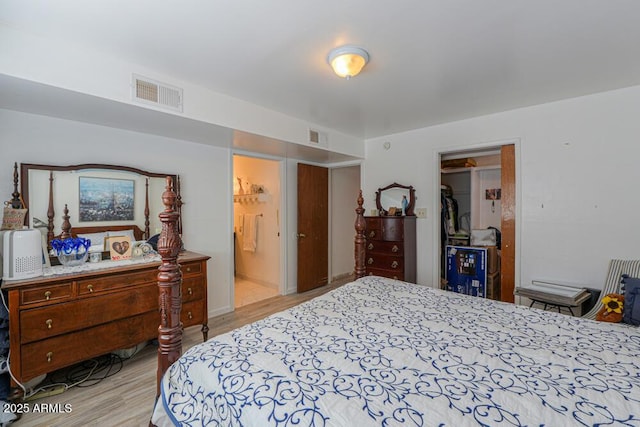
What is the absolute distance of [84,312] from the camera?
2.15 meters

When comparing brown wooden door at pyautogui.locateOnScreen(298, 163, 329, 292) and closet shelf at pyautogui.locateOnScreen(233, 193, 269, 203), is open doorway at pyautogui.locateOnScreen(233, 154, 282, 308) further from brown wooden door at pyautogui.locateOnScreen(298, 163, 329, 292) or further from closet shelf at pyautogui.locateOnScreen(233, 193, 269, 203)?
brown wooden door at pyautogui.locateOnScreen(298, 163, 329, 292)

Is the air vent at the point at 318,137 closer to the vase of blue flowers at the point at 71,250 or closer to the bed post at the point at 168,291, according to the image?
the bed post at the point at 168,291

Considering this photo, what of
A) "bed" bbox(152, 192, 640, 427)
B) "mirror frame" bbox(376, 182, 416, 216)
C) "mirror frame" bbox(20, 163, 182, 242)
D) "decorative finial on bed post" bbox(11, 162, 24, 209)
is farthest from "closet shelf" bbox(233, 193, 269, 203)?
"bed" bbox(152, 192, 640, 427)

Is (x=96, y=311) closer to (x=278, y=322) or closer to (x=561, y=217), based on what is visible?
(x=278, y=322)

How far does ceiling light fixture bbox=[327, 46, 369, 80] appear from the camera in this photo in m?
1.90

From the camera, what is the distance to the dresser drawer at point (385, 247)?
145 inches

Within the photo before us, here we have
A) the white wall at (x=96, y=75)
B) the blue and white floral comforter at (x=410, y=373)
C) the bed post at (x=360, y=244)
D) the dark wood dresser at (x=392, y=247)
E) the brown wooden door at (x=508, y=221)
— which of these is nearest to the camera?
the blue and white floral comforter at (x=410, y=373)

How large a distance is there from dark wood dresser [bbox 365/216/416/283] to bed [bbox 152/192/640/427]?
196 centimetres

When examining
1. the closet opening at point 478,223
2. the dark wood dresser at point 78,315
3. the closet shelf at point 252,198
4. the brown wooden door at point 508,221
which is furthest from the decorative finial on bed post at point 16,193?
the brown wooden door at point 508,221

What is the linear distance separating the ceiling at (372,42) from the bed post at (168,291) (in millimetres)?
1026

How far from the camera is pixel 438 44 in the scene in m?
1.87

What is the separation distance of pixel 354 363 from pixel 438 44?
1973 millimetres

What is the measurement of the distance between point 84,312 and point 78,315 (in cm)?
4

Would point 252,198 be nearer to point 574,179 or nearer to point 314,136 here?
point 314,136
